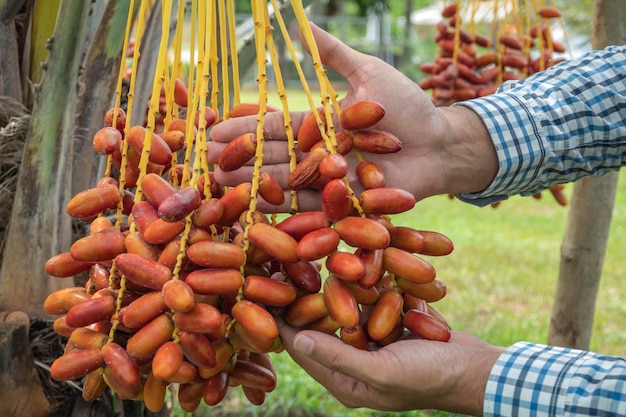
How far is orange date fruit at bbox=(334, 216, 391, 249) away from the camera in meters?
1.18

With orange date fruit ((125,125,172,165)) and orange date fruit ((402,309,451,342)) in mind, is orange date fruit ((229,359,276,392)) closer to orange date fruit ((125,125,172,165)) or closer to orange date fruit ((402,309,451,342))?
orange date fruit ((402,309,451,342))

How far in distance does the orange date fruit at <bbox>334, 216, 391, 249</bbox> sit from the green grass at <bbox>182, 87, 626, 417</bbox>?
1933mm

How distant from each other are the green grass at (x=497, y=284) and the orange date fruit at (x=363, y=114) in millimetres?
1916

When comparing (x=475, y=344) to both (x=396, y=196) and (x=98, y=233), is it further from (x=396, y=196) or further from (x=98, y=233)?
(x=98, y=233)

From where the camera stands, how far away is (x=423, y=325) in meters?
1.28

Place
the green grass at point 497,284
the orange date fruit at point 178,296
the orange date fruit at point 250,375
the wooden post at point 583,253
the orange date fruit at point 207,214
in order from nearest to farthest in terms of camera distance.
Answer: the orange date fruit at point 178,296 → the orange date fruit at point 207,214 → the orange date fruit at point 250,375 → the wooden post at point 583,253 → the green grass at point 497,284

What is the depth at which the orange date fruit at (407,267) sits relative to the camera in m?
1.22

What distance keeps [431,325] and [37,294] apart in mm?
936

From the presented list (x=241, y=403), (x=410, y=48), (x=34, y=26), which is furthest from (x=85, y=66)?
(x=410, y=48)

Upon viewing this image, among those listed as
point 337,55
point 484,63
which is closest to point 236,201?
point 337,55

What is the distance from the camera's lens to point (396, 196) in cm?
123

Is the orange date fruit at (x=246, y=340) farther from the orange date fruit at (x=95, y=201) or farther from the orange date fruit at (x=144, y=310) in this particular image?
the orange date fruit at (x=95, y=201)

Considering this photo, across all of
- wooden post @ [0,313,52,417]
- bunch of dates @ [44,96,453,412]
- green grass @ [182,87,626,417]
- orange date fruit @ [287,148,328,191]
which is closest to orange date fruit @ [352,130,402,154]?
bunch of dates @ [44,96,453,412]

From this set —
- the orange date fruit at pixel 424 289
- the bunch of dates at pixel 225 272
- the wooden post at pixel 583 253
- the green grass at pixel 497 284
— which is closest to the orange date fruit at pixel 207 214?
the bunch of dates at pixel 225 272
